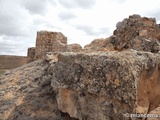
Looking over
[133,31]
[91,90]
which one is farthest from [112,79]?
[133,31]

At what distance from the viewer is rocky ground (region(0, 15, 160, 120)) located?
3.88 meters

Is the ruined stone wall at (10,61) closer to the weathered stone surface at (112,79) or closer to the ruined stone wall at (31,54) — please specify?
the ruined stone wall at (31,54)

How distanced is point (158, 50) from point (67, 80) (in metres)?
3.14

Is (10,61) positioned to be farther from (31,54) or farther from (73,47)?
(73,47)

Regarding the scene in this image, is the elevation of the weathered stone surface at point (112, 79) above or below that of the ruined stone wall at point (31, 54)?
below

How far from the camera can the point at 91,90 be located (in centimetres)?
412

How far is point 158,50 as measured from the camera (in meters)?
6.33

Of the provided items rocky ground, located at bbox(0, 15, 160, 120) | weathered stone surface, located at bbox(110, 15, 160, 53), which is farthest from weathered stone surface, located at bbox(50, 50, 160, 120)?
weathered stone surface, located at bbox(110, 15, 160, 53)

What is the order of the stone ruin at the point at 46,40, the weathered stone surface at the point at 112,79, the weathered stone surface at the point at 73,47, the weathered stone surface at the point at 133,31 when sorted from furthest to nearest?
the stone ruin at the point at 46,40 < the weathered stone surface at the point at 73,47 < the weathered stone surface at the point at 133,31 < the weathered stone surface at the point at 112,79

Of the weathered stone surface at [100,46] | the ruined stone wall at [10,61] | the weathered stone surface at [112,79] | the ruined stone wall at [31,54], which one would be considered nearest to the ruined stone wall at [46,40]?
the ruined stone wall at [31,54]

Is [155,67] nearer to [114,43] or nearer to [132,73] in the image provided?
[132,73]

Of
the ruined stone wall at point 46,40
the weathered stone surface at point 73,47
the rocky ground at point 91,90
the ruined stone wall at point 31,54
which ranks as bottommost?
the rocky ground at point 91,90

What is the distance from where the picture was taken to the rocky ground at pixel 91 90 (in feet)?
12.7

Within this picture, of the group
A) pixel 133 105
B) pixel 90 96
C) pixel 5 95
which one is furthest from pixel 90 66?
pixel 5 95
